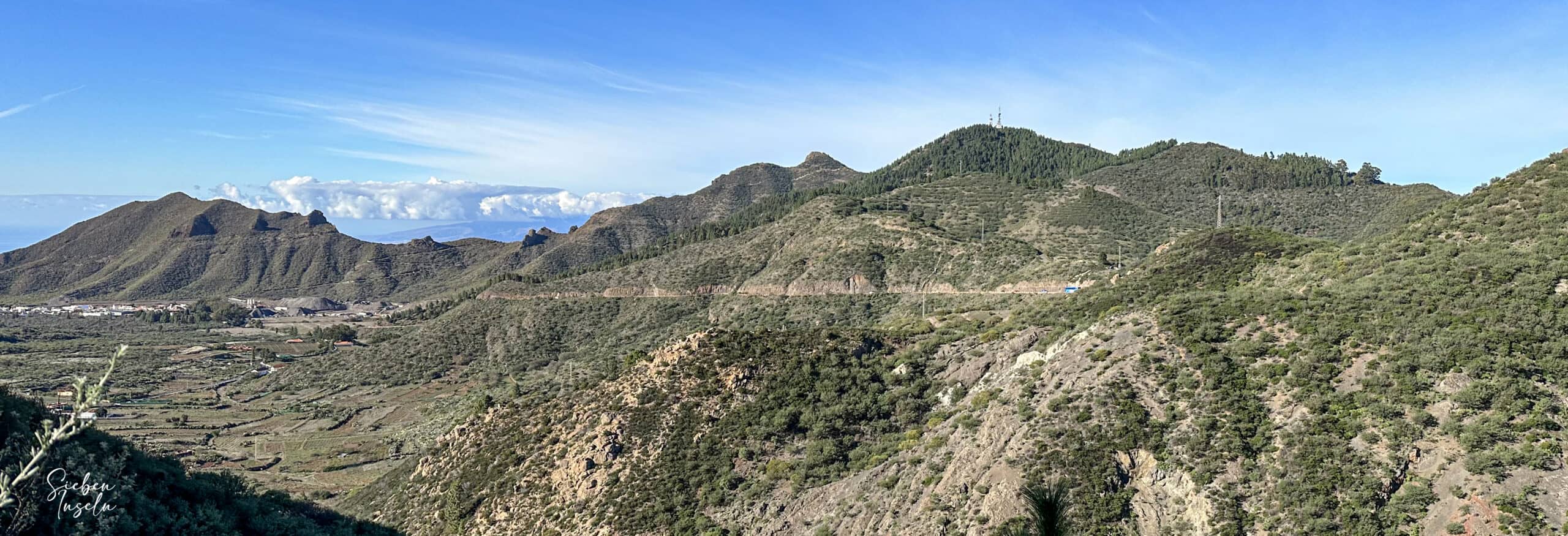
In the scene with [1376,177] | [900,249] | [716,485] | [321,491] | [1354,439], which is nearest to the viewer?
[1354,439]

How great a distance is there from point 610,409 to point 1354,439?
3156cm

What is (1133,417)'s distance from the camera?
30.7m

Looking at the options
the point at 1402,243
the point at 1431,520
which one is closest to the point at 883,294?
the point at 1402,243

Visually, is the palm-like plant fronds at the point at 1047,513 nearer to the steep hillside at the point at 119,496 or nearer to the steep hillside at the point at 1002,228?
the steep hillside at the point at 119,496

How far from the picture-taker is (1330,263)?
1722 inches

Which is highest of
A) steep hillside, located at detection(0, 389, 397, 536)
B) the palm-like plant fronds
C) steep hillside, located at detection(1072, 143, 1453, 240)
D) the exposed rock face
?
steep hillside, located at detection(1072, 143, 1453, 240)

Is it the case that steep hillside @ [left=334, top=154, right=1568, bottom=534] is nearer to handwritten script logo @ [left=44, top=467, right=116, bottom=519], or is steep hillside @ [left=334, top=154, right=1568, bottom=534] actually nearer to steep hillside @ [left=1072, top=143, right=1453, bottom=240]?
handwritten script logo @ [left=44, top=467, right=116, bottom=519]

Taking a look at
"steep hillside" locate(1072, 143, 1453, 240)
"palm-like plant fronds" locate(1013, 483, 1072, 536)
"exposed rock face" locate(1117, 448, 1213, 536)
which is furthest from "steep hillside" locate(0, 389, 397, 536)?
"steep hillside" locate(1072, 143, 1453, 240)

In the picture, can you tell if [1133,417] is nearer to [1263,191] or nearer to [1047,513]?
[1047,513]

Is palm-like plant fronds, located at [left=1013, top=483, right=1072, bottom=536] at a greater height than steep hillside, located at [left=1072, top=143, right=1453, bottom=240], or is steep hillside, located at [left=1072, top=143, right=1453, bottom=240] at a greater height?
steep hillside, located at [left=1072, top=143, right=1453, bottom=240]

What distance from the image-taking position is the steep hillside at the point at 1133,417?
25.2 meters

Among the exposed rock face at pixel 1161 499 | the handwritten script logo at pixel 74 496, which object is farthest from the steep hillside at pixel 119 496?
the exposed rock face at pixel 1161 499

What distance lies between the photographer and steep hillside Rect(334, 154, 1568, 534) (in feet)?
82.5

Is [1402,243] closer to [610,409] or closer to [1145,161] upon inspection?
[610,409]
